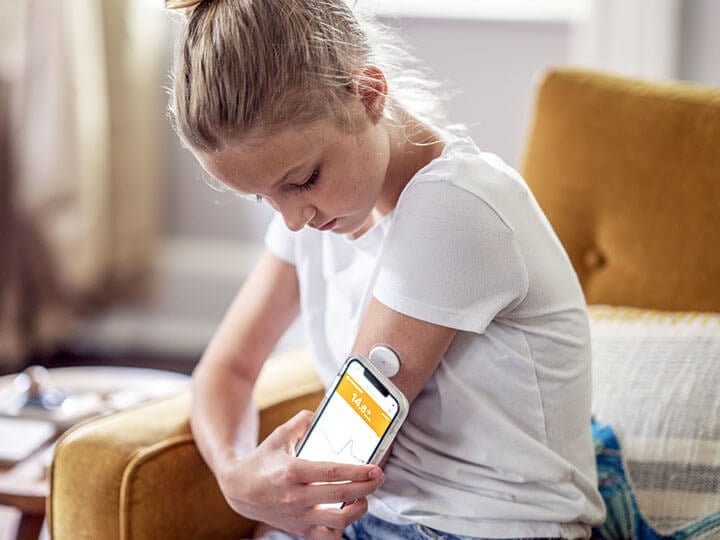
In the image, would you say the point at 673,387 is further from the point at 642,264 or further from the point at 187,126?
the point at 187,126

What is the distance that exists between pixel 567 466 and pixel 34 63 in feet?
6.43

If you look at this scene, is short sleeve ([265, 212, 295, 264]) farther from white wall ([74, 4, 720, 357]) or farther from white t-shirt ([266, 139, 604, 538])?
white wall ([74, 4, 720, 357])

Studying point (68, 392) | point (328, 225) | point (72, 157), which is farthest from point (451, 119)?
point (328, 225)

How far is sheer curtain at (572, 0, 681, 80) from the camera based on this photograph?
2068mm

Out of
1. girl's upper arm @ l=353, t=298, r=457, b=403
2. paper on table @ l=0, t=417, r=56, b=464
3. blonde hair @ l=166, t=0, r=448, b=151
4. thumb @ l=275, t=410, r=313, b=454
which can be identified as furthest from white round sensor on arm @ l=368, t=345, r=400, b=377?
paper on table @ l=0, t=417, r=56, b=464

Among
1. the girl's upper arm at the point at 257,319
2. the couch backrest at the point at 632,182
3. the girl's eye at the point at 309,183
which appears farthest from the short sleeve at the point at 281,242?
the couch backrest at the point at 632,182

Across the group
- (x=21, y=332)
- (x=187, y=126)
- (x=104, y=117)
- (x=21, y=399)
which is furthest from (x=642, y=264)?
(x=21, y=332)

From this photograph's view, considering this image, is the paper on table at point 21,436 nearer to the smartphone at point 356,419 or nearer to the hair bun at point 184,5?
the smartphone at point 356,419

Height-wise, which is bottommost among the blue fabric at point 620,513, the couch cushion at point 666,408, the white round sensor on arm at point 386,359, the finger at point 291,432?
the blue fabric at point 620,513

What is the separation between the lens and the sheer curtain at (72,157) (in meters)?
2.51

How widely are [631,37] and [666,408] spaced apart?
3.91 ft

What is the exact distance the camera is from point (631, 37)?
2150 mm

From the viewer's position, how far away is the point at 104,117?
2.65 metres

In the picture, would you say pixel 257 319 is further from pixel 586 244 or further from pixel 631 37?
pixel 631 37
